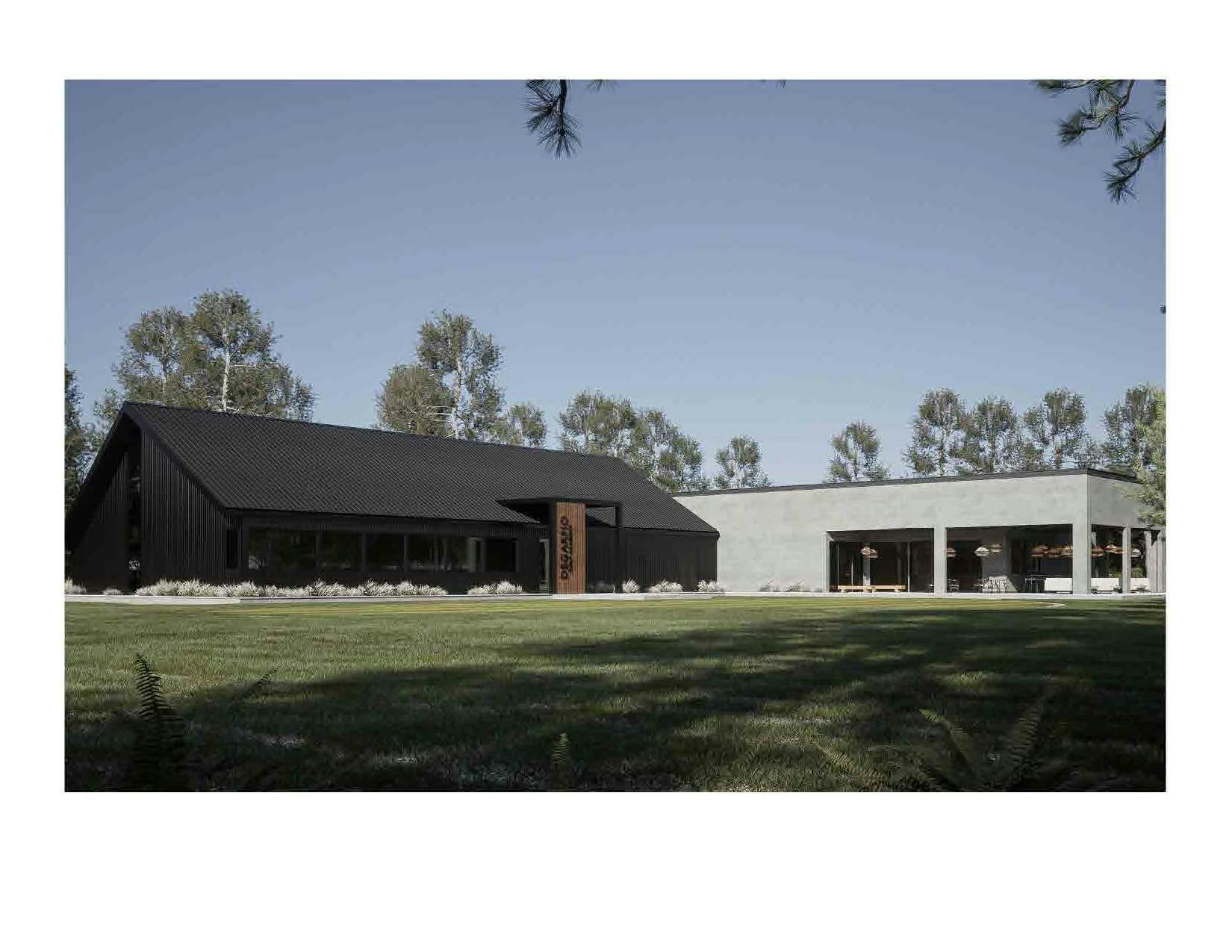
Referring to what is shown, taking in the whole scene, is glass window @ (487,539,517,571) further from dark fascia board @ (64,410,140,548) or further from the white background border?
the white background border

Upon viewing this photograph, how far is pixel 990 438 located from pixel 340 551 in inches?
1336

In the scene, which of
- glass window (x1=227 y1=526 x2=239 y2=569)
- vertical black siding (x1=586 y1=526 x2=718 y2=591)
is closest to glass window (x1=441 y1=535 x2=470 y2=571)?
vertical black siding (x1=586 y1=526 x2=718 y2=591)

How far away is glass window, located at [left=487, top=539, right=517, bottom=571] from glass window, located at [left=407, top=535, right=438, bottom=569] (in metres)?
2.55

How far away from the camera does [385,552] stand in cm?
3428

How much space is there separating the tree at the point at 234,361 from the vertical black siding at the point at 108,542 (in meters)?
3.72

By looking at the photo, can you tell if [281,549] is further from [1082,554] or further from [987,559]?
[987,559]

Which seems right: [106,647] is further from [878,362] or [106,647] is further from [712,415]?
[712,415]

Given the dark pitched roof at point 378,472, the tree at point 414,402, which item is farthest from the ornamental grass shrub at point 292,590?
the tree at point 414,402

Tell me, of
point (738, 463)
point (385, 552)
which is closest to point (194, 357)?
point (385, 552)

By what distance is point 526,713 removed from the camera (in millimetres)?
7520

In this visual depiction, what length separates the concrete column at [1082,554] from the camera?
3891 cm
